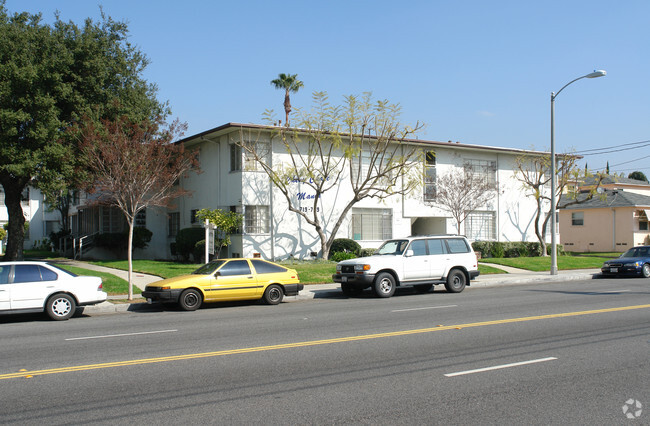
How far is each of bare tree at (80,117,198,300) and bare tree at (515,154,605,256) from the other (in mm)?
19700

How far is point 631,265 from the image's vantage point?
2461cm

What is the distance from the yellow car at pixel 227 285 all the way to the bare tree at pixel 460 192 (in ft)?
56.2

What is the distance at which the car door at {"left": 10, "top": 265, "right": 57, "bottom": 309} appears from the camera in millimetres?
13211

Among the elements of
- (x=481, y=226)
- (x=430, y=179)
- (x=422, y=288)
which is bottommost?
(x=422, y=288)

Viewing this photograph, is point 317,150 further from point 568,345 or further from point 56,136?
point 568,345

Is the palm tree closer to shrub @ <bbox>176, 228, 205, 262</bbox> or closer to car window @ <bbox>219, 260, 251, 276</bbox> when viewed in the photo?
shrub @ <bbox>176, 228, 205, 262</bbox>

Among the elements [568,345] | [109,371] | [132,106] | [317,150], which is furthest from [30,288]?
[317,150]

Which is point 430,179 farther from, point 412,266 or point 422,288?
point 412,266

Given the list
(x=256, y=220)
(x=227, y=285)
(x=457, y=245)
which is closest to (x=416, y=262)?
(x=457, y=245)

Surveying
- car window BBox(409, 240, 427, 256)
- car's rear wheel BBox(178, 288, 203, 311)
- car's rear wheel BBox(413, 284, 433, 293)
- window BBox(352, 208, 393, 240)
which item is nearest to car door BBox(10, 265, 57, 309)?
car's rear wheel BBox(178, 288, 203, 311)

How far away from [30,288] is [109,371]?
683 centimetres

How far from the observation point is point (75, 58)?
25125 mm

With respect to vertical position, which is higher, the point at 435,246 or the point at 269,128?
the point at 269,128

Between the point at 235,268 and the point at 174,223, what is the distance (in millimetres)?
18012
